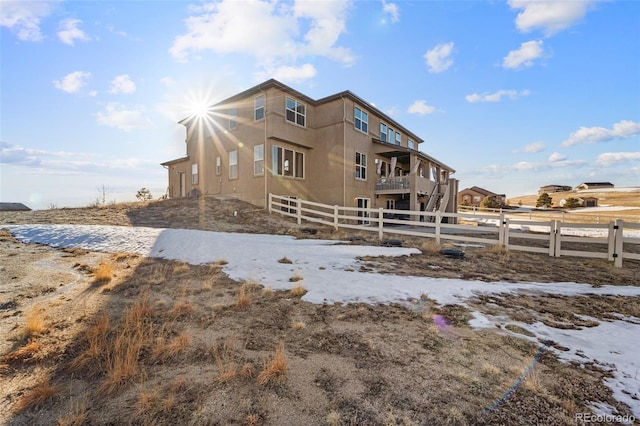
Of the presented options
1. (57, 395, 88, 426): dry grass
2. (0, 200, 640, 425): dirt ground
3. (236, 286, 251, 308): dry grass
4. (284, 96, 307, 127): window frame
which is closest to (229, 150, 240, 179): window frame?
(284, 96, 307, 127): window frame

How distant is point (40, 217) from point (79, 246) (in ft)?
24.6

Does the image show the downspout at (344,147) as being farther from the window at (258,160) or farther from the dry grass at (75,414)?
the dry grass at (75,414)

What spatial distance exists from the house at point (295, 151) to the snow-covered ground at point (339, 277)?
7.50 metres

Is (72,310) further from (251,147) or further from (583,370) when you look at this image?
(251,147)

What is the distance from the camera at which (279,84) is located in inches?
649

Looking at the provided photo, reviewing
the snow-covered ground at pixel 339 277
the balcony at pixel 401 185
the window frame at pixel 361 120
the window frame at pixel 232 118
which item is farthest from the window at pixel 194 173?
the balcony at pixel 401 185

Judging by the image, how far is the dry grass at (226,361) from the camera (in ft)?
9.53

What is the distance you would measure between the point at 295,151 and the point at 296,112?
253 centimetres

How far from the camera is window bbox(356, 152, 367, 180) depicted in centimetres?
2041

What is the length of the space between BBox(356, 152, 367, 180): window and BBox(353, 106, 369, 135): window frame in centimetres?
184

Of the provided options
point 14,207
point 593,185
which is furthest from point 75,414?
point 593,185

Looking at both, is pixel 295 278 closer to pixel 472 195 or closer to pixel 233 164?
pixel 233 164

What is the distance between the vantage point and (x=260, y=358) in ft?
10.9

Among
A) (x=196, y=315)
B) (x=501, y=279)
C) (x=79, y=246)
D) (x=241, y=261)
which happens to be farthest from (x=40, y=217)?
(x=501, y=279)
